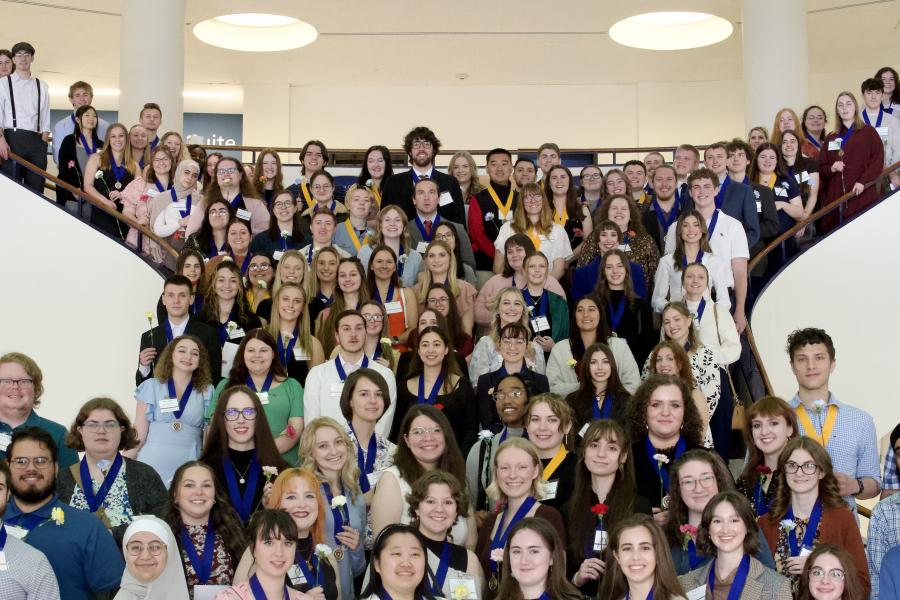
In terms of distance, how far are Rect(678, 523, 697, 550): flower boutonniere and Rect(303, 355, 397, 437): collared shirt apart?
176 centimetres

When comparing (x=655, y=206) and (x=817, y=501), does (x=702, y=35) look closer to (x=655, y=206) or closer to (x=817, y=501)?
(x=655, y=206)

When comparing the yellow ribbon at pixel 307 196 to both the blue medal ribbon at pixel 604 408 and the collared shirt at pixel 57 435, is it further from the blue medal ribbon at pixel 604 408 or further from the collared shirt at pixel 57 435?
the collared shirt at pixel 57 435

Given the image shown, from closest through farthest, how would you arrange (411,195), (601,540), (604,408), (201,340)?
(601,540)
(604,408)
(201,340)
(411,195)

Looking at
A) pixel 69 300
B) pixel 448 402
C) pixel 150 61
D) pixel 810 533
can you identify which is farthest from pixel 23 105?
pixel 810 533

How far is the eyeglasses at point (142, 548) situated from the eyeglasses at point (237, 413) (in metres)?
1.05

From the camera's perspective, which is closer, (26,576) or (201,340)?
(26,576)

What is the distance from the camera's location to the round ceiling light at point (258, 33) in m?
16.5

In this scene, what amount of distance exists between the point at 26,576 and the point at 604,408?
2934 mm

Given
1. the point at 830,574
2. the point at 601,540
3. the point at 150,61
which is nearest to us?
the point at 830,574

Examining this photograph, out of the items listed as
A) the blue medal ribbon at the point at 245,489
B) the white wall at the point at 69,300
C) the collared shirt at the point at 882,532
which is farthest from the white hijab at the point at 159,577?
the white wall at the point at 69,300

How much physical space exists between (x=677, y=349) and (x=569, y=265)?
2163 millimetres

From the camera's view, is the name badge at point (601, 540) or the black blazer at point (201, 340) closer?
the name badge at point (601, 540)

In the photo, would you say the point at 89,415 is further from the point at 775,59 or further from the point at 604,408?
the point at 775,59

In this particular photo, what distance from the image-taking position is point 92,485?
5.26m
